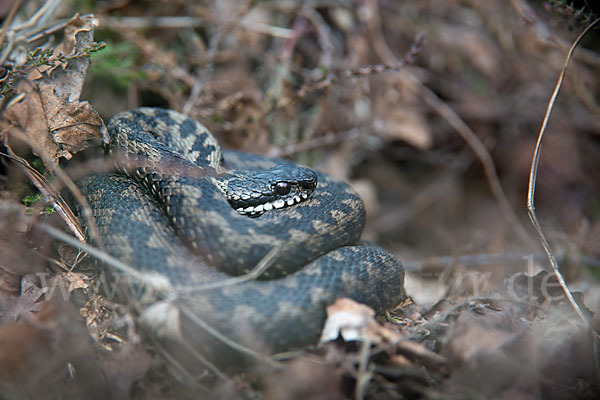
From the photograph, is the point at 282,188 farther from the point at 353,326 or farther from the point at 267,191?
the point at 353,326

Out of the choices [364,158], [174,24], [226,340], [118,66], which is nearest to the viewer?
[226,340]

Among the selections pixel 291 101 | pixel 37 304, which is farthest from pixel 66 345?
pixel 291 101

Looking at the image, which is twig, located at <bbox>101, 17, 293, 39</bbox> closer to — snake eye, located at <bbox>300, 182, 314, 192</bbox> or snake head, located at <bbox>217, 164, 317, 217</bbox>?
snake head, located at <bbox>217, 164, 317, 217</bbox>

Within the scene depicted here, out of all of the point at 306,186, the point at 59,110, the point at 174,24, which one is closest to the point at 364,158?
the point at 306,186

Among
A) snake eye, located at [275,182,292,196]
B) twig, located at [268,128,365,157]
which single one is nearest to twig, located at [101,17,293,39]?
twig, located at [268,128,365,157]

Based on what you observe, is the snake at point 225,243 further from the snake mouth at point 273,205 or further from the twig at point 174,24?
the twig at point 174,24

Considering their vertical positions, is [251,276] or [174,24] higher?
[251,276]

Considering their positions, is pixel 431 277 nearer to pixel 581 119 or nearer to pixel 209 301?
pixel 209 301
